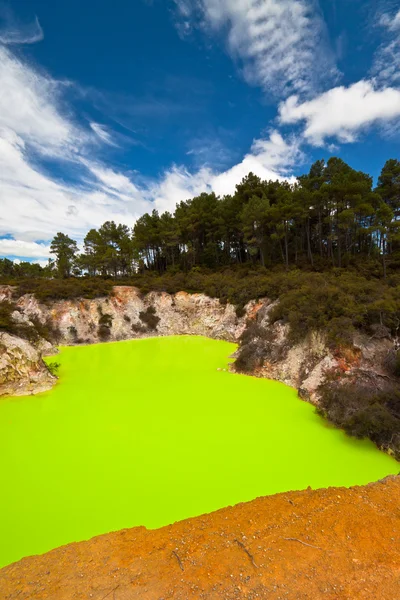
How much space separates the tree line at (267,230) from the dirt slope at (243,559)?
22.9 meters

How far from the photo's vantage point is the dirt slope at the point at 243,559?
11.0 ft

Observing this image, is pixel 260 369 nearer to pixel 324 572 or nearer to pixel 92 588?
pixel 324 572

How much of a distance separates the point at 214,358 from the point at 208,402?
648 centimetres

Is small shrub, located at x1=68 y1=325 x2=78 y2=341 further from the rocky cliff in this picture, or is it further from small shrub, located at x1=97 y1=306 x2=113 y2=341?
small shrub, located at x1=97 y1=306 x2=113 y2=341

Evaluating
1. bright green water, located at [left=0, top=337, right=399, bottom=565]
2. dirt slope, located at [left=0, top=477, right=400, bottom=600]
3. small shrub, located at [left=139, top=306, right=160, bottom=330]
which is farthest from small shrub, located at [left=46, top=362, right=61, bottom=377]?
Result: small shrub, located at [left=139, top=306, right=160, bottom=330]

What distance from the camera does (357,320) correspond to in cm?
1155

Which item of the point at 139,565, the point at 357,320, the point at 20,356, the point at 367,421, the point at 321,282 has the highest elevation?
the point at 321,282

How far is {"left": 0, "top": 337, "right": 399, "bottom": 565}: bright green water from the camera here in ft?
17.2

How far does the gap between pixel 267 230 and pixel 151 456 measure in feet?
93.8

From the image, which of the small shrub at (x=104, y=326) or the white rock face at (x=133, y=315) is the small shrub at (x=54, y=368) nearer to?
the white rock face at (x=133, y=315)

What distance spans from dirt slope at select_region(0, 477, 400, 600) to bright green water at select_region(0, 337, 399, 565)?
73 centimetres

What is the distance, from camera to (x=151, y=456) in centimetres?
689

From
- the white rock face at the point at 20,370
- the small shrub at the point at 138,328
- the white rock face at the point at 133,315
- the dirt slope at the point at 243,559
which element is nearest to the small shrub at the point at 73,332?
the white rock face at the point at 133,315

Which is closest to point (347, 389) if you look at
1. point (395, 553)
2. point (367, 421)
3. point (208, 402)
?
point (367, 421)
